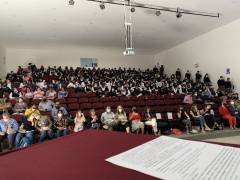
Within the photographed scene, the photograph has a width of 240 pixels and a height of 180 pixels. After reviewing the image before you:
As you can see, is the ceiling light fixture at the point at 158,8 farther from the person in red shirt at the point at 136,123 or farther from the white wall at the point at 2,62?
the white wall at the point at 2,62

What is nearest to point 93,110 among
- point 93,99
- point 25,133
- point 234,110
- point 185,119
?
point 93,99

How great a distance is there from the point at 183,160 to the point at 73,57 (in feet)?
66.8

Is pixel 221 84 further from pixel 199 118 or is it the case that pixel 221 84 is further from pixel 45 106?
pixel 45 106

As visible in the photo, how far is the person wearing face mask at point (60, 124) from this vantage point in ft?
26.8

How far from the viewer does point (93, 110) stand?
9609 millimetres

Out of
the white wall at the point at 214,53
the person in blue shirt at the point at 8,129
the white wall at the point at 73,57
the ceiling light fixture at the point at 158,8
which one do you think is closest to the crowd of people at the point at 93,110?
the person in blue shirt at the point at 8,129

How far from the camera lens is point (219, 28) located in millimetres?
14883

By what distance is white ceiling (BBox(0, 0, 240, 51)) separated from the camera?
11109 millimetres

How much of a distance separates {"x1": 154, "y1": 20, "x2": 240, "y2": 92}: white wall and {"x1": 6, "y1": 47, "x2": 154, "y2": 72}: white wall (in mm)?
4009

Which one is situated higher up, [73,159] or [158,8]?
[158,8]

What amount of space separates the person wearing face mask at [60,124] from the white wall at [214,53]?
973 centimetres

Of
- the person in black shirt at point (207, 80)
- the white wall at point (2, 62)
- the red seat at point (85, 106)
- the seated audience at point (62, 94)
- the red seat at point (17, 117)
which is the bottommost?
the red seat at point (17, 117)

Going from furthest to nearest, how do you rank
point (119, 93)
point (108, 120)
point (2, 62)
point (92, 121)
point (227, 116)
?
point (2, 62)
point (119, 93)
point (227, 116)
point (108, 120)
point (92, 121)

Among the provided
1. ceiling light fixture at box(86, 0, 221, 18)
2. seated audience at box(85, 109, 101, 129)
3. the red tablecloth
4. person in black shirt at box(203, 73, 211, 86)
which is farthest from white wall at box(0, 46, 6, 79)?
the red tablecloth
